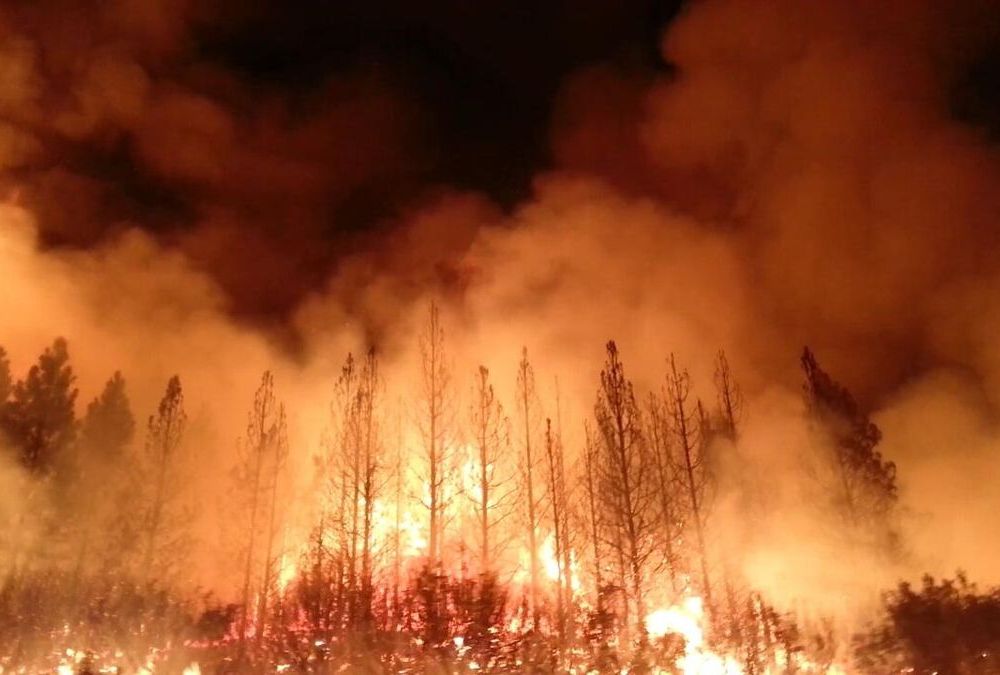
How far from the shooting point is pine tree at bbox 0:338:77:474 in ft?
83.6

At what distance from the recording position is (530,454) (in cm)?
2503

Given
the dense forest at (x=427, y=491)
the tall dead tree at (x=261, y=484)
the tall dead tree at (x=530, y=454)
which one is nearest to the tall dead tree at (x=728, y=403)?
the dense forest at (x=427, y=491)

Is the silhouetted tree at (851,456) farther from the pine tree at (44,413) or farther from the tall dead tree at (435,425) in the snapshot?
the pine tree at (44,413)

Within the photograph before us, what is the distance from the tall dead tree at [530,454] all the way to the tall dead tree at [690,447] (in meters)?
4.13

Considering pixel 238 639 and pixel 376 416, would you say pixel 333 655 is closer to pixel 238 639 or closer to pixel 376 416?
pixel 238 639

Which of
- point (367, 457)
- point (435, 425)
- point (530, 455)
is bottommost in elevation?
point (367, 457)

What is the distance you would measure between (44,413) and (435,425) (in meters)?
12.7

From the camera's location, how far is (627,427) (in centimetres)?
2270

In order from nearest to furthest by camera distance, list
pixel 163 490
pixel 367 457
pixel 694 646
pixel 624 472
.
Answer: pixel 694 646
pixel 624 472
pixel 367 457
pixel 163 490

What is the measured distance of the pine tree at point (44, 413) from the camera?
83.6 ft

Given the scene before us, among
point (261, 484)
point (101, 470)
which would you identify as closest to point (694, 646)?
point (261, 484)

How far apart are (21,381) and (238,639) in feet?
54.1

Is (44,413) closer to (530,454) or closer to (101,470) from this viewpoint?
(101,470)

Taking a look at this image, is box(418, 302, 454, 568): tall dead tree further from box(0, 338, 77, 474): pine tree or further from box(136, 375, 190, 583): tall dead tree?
box(0, 338, 77, 474): pine tree
